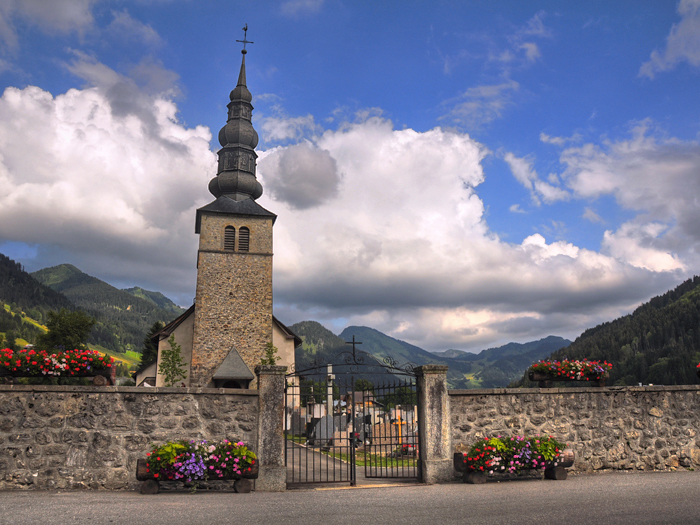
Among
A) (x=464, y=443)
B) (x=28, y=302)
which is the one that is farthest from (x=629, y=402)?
(x=28, y=302)

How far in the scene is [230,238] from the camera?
32.8m

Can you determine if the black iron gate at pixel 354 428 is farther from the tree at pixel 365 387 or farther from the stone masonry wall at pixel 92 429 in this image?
the stone masonry wall at pixel 92 429

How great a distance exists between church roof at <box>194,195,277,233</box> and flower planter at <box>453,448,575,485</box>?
83.1 ft

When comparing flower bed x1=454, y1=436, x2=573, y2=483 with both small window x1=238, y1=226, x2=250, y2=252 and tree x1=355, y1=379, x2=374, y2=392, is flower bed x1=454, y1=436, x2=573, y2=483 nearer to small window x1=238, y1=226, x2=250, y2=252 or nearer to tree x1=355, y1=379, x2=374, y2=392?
tree x1=355, y1=379, x2=374, y2=392

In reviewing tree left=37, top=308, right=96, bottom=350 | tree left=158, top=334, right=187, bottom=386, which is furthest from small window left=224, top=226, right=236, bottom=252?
Result: tree left=37, top=308, right=96, bottom=350

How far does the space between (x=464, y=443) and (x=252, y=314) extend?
21982 mm

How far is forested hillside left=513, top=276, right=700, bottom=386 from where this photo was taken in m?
99.7

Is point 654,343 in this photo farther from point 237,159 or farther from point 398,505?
point 398,505

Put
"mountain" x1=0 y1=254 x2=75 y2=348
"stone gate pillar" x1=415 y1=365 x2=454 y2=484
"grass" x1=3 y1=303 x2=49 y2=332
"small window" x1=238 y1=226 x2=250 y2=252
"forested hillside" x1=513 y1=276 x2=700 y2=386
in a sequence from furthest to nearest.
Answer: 1. "grass" x1=3 y1=303 x2=49 y2=332
2. "mountain" x1=0 y1=254 x2=75 y2=348
3. "forested hillside" x1=513 y1=276 x2=700 y2=386
4. "small window" x1=238 y1=226 x2=250 y2=252
5. "stone gate pillar" x1=415 y1=365 x2=454 y2=484

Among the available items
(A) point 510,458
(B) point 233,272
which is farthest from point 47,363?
(B) point 233,272

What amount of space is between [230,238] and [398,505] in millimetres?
26662

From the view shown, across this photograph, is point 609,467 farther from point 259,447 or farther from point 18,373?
point 18,373

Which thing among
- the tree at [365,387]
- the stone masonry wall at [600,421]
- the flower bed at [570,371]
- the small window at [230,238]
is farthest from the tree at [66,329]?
the flower bed at [570,371]

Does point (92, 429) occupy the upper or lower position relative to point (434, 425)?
upper
